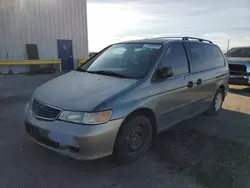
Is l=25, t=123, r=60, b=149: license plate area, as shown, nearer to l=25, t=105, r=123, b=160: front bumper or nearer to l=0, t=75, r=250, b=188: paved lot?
l=25, t=105, r=123, b=160: front bumper

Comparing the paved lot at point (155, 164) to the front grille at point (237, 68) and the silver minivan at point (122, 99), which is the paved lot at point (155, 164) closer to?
the silver minivan at point (122, 99)

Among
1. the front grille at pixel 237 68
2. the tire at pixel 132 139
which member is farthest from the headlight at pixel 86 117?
the front grille at pixel 237 68

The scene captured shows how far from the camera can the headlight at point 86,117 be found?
2.69m

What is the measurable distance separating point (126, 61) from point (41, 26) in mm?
10390

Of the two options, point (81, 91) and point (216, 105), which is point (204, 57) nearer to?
point (216, 105)

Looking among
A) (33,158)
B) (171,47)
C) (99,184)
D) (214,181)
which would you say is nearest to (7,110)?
(33,158)

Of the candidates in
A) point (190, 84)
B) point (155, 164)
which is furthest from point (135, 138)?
point (190, 84)

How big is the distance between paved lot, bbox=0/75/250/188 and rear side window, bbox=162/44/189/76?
127 centimetres

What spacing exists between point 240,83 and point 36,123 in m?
7.66

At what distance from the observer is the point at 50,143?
113 inches

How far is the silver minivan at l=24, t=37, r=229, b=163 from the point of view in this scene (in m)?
2.73

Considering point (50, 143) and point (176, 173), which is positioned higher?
point (50, 143)

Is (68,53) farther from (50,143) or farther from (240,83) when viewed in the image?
(50,143)

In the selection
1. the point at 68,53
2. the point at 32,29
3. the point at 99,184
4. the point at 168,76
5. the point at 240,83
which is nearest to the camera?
the point at 99,184
